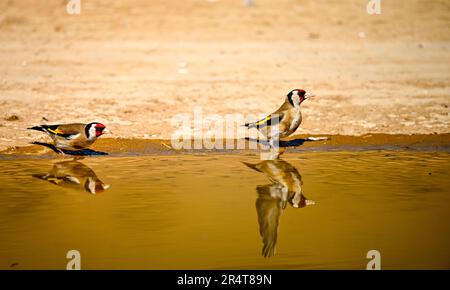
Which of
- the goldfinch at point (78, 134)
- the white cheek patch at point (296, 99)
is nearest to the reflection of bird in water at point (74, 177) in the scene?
the goldfinch at point (78, 134)

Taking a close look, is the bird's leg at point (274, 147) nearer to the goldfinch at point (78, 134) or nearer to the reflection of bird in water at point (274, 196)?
the reflection of bird in water at point (274, 196)

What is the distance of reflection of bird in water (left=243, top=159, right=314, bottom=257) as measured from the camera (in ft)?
22.6

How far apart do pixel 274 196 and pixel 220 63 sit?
8.00 metres

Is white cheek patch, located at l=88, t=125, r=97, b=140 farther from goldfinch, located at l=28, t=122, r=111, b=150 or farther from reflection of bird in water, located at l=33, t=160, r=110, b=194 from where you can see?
reflection of bird in water, located at l=33, t=160, r=110, b=194

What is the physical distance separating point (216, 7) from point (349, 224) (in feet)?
43.9

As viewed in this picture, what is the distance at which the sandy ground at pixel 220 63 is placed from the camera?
12.8 meters

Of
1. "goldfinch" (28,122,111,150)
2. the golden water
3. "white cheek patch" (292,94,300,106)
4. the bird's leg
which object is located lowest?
the golden water

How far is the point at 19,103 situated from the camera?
13.2m

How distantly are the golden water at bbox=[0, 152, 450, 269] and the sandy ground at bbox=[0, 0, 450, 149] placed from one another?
2.18m

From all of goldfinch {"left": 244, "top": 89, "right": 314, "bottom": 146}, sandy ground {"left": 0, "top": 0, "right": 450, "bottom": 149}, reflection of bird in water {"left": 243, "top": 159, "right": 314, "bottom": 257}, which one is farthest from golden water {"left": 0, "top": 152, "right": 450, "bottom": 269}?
sandy ground {"left": 0, "top": 0, "right": 450, "bottom": 149}

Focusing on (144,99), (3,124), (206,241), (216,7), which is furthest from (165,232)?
(216,7)

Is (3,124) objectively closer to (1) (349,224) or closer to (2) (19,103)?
(2) (19,103)

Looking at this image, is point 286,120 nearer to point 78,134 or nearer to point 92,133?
point 92,133

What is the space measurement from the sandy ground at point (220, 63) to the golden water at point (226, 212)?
2.18 meters
